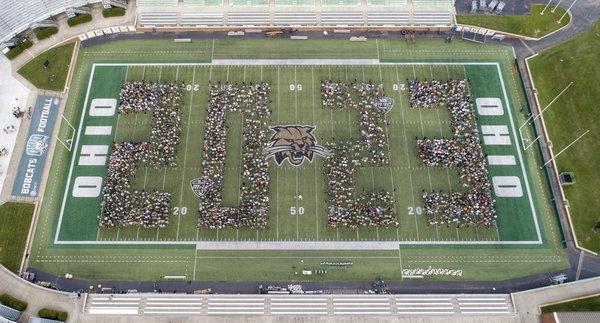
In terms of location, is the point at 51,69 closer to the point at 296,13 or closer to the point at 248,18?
the point at 248,18

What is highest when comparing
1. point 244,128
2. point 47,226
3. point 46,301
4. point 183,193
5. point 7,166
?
point 244,128

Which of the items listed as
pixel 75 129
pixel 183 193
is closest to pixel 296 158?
pixel 183 193

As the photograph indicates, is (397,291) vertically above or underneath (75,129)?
underneath

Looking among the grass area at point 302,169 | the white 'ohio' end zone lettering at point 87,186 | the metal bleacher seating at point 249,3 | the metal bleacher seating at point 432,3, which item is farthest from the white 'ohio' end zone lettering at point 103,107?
the metal bleacher seating at point 432,3

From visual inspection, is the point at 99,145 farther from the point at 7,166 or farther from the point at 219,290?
the point at 219,290

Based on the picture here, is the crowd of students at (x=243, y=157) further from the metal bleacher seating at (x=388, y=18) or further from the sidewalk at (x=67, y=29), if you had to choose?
the metal bleacher seating at (x=388, y=18)

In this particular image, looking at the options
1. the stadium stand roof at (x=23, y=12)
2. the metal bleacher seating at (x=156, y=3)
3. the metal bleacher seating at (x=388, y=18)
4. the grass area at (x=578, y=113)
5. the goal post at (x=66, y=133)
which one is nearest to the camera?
the grass area at (x=578, y=113)
